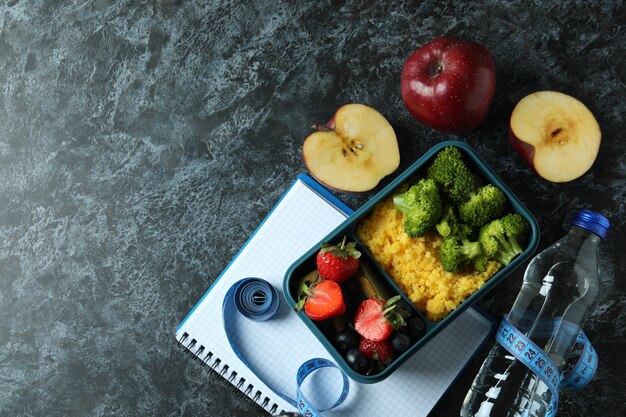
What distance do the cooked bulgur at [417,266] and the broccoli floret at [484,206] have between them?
10cm

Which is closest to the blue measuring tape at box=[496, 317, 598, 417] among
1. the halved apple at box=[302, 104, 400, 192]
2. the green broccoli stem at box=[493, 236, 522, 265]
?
the green broccoli stem at box=[493, 236, 522, 265]

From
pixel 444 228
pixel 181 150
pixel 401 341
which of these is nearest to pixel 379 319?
pixel 401 341

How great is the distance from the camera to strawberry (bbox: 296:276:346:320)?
1.68 metres

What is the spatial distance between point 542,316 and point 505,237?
0.32 meters

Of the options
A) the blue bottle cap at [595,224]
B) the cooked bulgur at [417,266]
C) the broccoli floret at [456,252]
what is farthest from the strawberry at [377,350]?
the blue bottle cap at [595,224]

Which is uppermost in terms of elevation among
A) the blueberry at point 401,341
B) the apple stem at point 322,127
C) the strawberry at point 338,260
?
the apple stem at point 322,127

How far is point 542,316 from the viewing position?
71.3 inches

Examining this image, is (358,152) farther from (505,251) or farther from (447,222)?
(505,251)

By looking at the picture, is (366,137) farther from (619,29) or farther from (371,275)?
(619,29)

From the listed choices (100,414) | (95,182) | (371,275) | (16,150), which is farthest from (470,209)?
(16,150)

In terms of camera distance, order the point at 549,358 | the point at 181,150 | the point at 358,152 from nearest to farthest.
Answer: the point at 549,358 → the point at 358,152 → the point at 181,150

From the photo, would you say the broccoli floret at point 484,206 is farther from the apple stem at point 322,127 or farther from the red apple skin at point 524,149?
the apple stem at point 322,127

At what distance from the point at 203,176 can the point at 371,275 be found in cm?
63

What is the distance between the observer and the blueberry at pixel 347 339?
1715 mm
